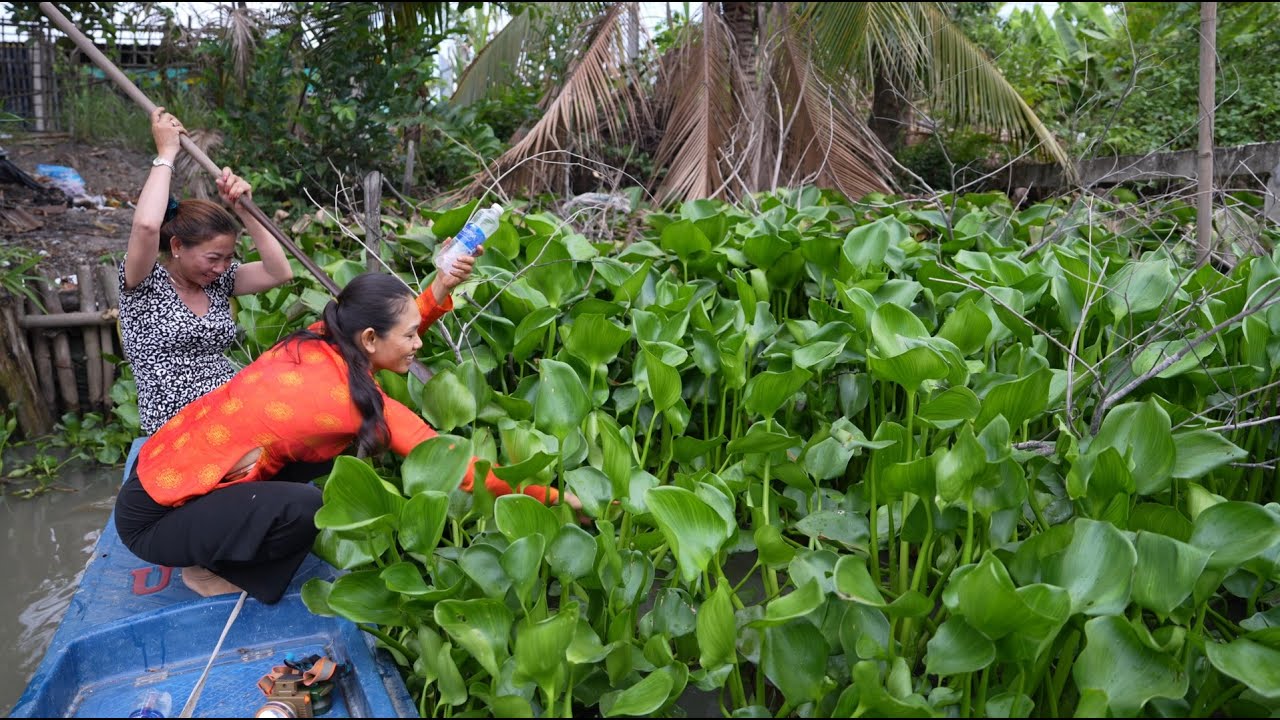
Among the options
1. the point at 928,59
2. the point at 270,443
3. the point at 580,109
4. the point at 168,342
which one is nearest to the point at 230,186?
the point at 168,342

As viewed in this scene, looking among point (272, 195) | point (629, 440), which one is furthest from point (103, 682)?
point (272, 195)

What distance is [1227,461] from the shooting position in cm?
188

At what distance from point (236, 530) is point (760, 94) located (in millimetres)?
4080

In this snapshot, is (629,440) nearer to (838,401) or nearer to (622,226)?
(838,401)

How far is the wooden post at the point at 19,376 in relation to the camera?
12.2 ft

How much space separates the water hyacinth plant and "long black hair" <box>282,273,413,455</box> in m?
0.23

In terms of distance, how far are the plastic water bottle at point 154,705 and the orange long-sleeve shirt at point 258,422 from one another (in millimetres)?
412

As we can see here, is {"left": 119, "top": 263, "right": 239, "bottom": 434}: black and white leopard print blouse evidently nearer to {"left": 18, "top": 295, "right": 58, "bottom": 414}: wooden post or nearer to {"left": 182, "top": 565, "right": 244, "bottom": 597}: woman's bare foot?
{"left": 182, "top": 565, "right": 244, "bottom": 597}: woman's bare foot

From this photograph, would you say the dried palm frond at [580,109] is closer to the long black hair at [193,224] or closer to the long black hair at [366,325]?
the long black hair at [193,224]

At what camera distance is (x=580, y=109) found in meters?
5.52

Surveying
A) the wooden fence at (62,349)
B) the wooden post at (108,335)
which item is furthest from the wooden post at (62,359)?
the wooden post at (108,335)

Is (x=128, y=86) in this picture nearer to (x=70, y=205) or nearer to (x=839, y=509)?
(x=839, y=509)

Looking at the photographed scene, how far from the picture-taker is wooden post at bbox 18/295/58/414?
3900 millimetres

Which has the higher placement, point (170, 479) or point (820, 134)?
point (820, 134)
